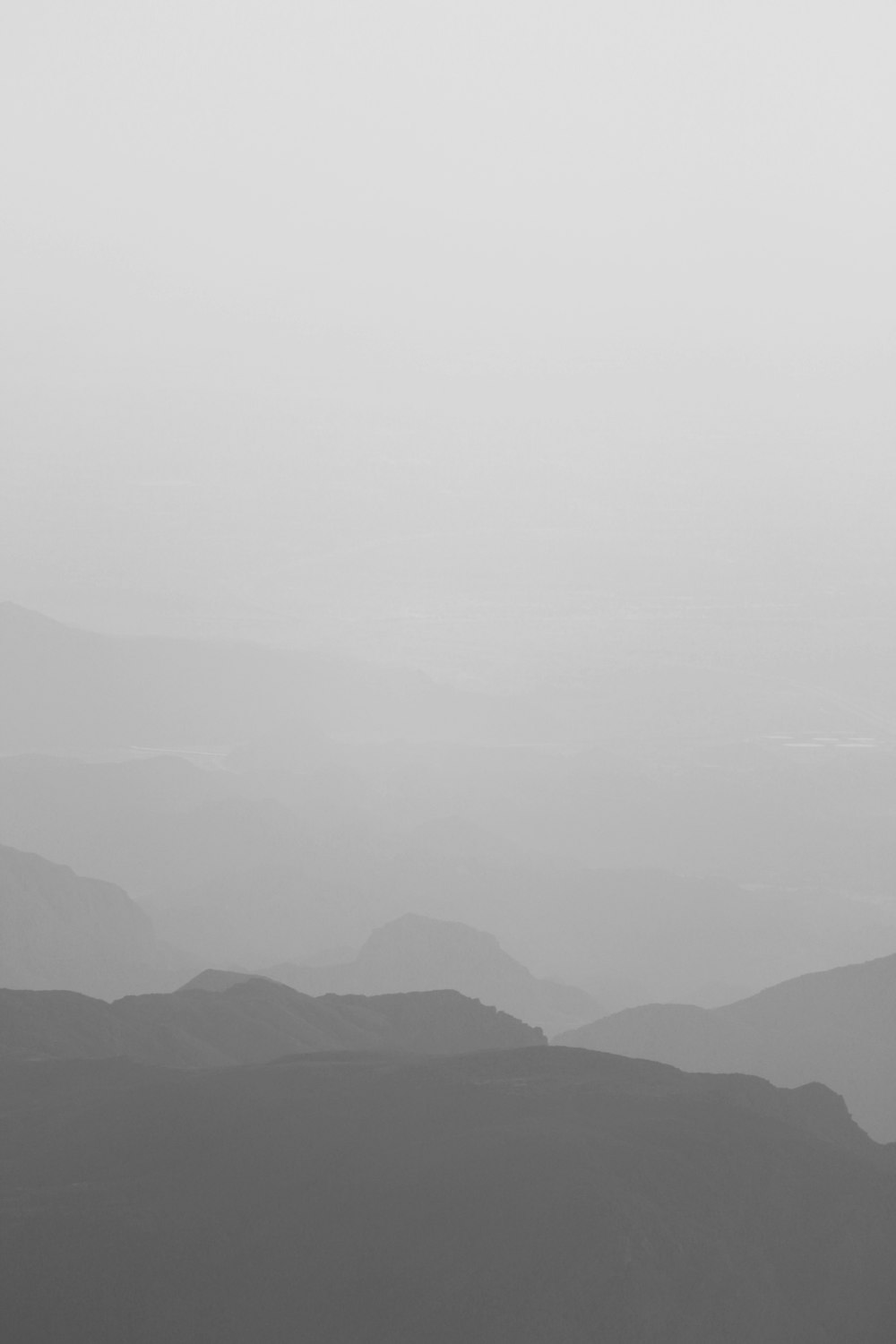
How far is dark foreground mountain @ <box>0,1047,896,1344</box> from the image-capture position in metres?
23.2

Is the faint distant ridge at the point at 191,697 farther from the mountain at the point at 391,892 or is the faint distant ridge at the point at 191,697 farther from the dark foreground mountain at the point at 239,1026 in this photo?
the dark foreground mountain at the point at 239,1026

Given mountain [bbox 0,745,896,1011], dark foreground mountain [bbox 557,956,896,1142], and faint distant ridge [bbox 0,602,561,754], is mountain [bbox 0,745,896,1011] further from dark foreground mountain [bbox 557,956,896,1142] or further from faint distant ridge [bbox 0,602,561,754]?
faint distant ridge [bbox 0,602,561,754]

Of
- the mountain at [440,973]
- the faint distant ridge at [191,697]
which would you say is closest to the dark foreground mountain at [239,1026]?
the mountain at [440,973]

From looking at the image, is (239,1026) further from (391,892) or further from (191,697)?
(191,697)

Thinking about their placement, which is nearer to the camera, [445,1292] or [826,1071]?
[445,1292]

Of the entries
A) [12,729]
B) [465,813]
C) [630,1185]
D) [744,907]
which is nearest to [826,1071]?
[630,1185]

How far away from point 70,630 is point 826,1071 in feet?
509

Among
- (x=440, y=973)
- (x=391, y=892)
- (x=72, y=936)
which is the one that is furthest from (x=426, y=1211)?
(x=391, y=892)

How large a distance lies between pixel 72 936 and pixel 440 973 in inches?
727

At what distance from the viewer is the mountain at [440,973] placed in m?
68.4

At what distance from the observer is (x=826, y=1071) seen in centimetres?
5159

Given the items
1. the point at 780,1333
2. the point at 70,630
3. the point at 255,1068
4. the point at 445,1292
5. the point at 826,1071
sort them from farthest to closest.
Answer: the point at 70,630 → the point at 826,1071 → the point at 255,1068 → the point at 780,1333 → the point at 445,1292

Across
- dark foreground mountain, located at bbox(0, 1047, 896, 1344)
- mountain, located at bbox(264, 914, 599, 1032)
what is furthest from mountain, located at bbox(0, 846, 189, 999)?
dark foreground mountain, located at bbox(0, 1047, 896, 1344)

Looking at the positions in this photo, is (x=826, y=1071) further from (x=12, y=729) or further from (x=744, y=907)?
(x=12, y=729)
